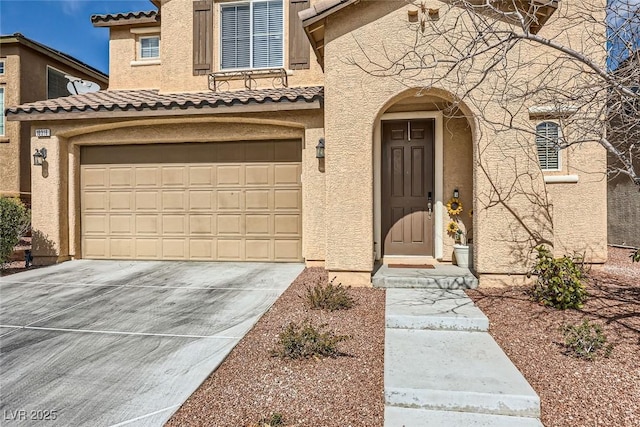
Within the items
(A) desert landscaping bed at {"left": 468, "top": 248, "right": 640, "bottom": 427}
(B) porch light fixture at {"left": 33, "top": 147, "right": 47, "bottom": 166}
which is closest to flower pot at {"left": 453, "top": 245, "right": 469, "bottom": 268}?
(A) desert landscaping bed at {"left": 468, "top": 248, "right": 640, "bottom": 427}

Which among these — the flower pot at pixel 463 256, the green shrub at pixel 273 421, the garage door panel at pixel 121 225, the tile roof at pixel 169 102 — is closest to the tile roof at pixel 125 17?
the tile roof at pixel 169 102

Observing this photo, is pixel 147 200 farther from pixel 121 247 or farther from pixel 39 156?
pixel 39 156

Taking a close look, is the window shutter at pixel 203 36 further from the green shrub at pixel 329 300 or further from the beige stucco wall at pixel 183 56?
the green shrub at pixel 329 300

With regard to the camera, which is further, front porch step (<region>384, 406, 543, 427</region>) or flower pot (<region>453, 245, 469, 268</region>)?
flower pot (<region>453, 245, 469, 268</region>)

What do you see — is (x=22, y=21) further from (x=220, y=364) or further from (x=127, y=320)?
(x=220, y=364)

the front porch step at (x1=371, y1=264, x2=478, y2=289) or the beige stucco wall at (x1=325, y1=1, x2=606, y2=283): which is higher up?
the beige stucco wall at (x1=325, y1=1, x2=606, y2=283)

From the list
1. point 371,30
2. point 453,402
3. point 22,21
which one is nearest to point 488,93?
point 371,30

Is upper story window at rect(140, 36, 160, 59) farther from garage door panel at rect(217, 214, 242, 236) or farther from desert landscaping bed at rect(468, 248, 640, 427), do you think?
desert landscaping bed at rect(468, 248, 640, 427)

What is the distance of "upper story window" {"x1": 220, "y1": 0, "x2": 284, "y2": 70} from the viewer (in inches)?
387

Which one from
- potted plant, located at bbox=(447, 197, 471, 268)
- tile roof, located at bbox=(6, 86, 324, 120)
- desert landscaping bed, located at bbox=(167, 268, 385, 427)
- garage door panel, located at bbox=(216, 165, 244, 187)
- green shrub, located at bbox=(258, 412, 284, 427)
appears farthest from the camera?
garage door panel, located at bbox=(216, 165, 244, 187)

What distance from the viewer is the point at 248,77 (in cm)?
993

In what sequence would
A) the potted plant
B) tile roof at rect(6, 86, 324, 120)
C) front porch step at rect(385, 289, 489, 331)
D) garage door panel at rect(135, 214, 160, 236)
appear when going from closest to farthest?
front porch step at rect(385, 289, 489, 331)
the potted plant
tile roof at rect(6, 86, 324, 120)
garage door panel at rect(135, 214, 160, 236)

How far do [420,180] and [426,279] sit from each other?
2.45m

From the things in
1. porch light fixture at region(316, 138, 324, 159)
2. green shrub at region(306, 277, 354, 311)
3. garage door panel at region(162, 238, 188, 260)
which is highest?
porch light fixture at region(316, 138, 324, 159)
